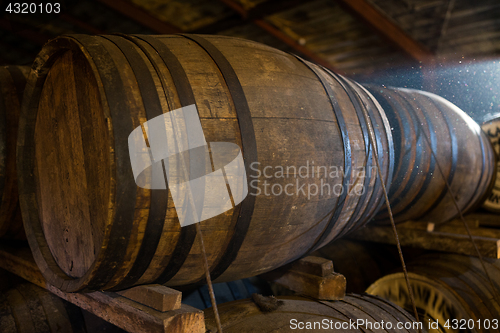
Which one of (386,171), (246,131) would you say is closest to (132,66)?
(246,131)

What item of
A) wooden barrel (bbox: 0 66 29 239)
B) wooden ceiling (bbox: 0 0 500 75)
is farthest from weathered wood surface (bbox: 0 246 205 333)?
wooden ceiling (bbox: 0 0 500 75)

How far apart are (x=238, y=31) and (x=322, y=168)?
18.1ft

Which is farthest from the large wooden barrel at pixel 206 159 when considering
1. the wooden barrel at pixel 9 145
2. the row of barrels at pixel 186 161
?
the wooden barrel at pixel 9 145

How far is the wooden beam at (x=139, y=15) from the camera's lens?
5.36 metres

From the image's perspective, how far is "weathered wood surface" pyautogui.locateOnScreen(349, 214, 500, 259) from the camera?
8.97 feet

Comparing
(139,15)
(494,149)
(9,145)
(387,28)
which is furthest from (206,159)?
(387,28)

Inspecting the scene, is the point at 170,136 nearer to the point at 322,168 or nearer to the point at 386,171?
the point at 322,168

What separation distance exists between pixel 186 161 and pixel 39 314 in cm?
150

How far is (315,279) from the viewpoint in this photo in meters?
1.92

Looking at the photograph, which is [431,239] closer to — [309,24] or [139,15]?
[309,24]

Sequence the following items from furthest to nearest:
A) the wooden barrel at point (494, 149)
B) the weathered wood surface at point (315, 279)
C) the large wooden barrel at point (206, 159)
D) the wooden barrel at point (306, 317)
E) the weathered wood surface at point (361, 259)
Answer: the wooden barrel at point (494, 149), the weathered wood surface at point (361, 259), the weathered wood surface at point (315, 279), the wooden barrel at point (306, 317), the large wooden barrel at point (206, 159)

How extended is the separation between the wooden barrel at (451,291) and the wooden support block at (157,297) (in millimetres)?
1879

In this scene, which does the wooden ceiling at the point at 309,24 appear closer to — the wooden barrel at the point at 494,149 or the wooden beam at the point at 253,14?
the wooden beam at the point at 253,14

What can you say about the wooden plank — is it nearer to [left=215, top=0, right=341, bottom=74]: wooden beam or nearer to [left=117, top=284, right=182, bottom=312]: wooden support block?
[left=117, top=284, right=182, bottom=312]: wooden support block
